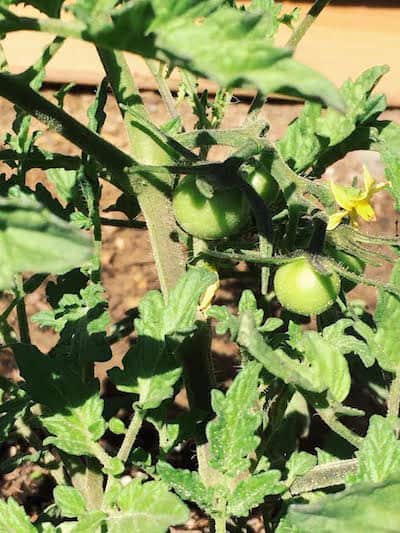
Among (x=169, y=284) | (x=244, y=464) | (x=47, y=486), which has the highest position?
(x=169, y=284)

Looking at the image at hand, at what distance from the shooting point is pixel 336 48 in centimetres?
241

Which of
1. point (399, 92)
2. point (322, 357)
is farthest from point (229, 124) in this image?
point (322, 357)

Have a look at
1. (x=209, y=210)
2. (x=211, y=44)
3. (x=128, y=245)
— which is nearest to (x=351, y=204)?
(x=209, y=210)

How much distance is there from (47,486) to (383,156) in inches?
36.3

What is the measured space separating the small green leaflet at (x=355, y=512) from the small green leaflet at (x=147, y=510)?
219 mm

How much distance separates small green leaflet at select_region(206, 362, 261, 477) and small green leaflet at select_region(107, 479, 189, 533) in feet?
0.22

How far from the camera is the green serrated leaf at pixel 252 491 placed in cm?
79

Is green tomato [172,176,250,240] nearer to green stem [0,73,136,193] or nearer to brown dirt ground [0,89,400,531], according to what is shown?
green stem [0,73,136,193]

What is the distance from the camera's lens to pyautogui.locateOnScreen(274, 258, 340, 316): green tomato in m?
0.81

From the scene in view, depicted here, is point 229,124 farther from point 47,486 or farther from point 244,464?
point 244,464

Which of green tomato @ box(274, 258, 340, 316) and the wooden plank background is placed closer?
green tomato @ box(274, 258, 340, 316)

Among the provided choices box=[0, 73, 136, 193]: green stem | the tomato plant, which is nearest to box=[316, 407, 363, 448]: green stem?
the tomato plant

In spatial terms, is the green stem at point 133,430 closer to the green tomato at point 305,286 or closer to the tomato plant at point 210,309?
the tomato plant at point 210,309

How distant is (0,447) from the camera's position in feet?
5.01
